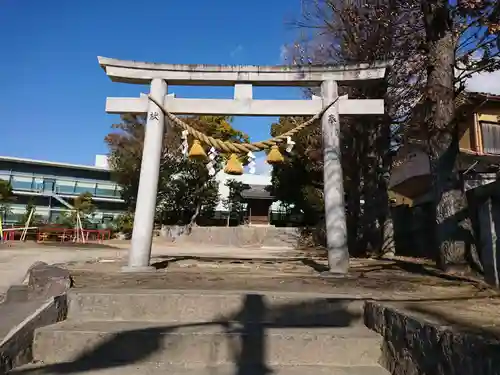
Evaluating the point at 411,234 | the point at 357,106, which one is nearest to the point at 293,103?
the point at 357,106

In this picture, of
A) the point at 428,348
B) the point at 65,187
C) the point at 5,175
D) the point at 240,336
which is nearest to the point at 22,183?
the point at 5,175

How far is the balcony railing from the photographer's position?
17172 mm

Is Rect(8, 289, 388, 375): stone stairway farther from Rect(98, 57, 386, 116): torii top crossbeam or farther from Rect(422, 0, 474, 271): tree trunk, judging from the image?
Rect(98, 57, 386, 116): torii top crossbeam

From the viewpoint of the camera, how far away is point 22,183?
3397 centimetres

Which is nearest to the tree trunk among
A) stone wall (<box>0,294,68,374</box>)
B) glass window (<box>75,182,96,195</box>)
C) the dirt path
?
the dirt path

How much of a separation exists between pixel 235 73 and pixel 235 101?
556 mm

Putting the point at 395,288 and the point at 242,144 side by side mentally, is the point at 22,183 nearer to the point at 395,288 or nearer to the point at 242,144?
→ the point at 242,144

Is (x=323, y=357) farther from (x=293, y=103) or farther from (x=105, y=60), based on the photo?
(x=105, y=60)

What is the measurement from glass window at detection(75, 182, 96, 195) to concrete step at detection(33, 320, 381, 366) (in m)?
36.2

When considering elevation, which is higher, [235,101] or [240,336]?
[235,101]

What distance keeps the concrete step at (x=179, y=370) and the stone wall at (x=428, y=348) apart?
0.85 feet

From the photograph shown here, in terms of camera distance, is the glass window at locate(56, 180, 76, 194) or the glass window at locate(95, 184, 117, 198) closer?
the glass window at locate(56, 180, 76, 194)

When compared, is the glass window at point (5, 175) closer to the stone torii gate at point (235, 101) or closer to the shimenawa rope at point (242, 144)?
the stone torii gate at point (235, 101)

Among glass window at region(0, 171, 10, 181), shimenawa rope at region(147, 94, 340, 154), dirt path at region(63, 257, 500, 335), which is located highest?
glass window at region(0, 171, 10, 181)
